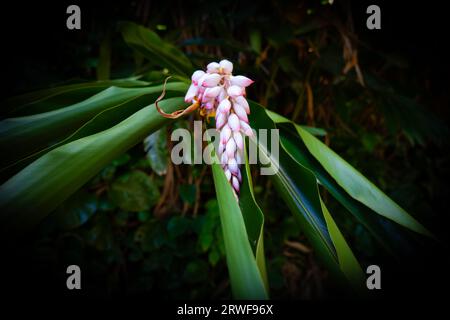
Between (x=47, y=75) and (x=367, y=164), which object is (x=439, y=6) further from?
(x=47, y=75)

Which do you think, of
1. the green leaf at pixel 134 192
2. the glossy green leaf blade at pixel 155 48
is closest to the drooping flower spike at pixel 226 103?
the glossy green leaf blade at pixel 155 48

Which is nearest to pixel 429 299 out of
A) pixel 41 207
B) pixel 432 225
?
pixel 432 225

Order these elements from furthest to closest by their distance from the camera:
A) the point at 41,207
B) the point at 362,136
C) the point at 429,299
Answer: the point at 362,136
the point at 429,299
the point at 41,207

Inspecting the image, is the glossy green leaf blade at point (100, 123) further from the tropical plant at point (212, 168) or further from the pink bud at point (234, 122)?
the pink bud at point (234, 122)

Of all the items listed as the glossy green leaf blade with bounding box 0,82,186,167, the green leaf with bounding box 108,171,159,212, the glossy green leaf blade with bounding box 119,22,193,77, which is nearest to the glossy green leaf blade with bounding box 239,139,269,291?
the glossy green leaf blade with bounding box 0,82,186,167

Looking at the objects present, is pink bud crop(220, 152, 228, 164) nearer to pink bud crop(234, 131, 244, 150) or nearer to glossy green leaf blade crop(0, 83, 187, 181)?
pink bud crop(234, 131, 244, 150)

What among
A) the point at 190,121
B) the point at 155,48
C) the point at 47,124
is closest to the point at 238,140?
the point at 47,124

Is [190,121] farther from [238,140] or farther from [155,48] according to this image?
[238,140]
